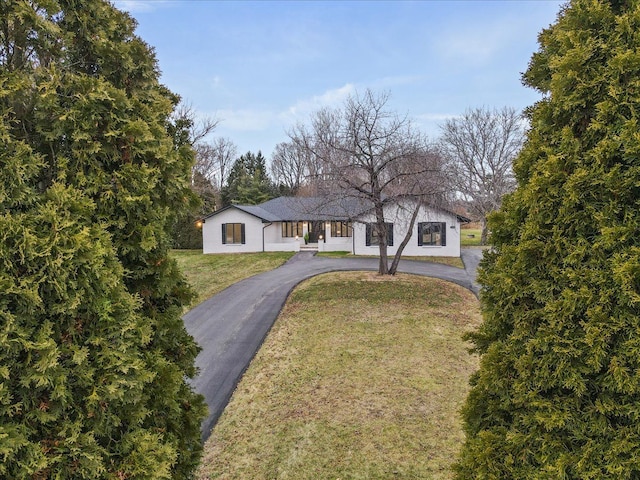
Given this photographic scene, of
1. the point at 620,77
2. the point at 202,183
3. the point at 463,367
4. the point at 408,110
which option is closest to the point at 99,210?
the point at 620,77

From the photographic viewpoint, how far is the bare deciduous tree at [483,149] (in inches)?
1104

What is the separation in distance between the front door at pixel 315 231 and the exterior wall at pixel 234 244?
533 centimetres

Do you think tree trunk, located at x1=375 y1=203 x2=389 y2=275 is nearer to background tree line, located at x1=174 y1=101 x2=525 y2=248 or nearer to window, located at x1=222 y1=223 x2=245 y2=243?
background tree line, located at x1=174 y1=101 x2=525 y2=248

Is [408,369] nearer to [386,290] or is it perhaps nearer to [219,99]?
[386,290]

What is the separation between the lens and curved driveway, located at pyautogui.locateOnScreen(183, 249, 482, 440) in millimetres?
7098

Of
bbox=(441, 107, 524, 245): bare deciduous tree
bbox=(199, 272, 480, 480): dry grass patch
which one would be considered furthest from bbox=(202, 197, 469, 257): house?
bbox=(199, 272, 480, 480): dry grass patch

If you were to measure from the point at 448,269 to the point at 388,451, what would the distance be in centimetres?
1443

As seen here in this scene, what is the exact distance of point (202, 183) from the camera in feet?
94.3

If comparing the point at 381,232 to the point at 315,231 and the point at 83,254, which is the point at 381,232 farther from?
the point at 315,231

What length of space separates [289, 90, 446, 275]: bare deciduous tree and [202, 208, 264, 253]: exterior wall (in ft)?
39.3

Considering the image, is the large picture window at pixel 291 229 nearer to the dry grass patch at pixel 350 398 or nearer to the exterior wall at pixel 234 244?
the exterior wall at pixel 234 244

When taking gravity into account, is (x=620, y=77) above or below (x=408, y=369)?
above

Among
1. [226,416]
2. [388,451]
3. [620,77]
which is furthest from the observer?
[226,416]

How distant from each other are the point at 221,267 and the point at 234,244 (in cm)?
569
